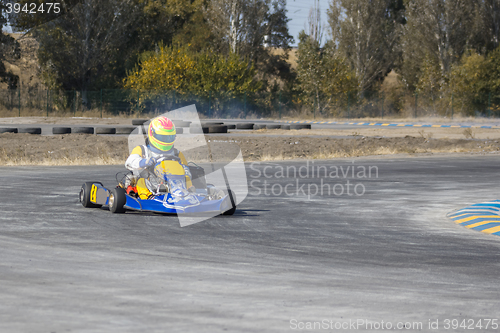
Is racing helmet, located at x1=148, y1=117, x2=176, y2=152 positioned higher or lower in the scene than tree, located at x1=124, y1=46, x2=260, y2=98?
lower

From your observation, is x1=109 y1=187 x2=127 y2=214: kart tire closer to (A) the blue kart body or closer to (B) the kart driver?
(A) the blue kart body

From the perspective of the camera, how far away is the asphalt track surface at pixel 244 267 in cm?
498

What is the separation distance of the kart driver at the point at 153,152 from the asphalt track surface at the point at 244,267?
51 cm

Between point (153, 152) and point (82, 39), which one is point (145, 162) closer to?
point (153, 152)

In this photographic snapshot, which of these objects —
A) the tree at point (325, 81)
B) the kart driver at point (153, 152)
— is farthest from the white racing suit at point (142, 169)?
the tree at point (325, 81)

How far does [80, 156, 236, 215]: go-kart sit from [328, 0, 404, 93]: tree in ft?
176

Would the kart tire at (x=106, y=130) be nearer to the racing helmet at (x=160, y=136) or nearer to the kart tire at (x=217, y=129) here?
the kart tire at (x=217, y=129)

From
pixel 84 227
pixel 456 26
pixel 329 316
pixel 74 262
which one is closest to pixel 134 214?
pixel 84 227

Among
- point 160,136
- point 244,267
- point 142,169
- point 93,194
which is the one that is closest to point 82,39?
point 93,194

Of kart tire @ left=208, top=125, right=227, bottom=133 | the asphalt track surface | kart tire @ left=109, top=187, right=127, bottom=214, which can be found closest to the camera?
the asphalt track surface

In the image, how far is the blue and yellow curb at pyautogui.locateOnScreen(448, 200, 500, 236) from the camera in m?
10.0

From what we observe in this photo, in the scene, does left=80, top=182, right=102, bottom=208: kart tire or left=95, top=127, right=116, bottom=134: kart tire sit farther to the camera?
left=95, top=127, right=116, bottom=134: kart tire

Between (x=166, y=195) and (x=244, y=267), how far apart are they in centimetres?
370

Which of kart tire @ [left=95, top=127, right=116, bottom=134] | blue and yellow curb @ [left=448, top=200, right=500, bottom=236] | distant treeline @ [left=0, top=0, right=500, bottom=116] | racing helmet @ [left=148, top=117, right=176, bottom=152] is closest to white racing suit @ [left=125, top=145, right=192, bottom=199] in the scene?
racing helmet @ [left=148, top=117, right=176, bottom=152]
